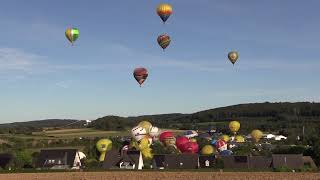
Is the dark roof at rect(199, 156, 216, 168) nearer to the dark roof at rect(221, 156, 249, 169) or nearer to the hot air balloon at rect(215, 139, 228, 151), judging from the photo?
the dark roof at rect(221, 156, 249, 169)

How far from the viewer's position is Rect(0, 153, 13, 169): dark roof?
61344mm

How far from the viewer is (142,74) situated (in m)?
61.7

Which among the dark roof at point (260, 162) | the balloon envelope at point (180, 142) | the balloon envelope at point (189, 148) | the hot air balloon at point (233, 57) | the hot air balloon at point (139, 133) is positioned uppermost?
the hot air balloon at point (233, 57)

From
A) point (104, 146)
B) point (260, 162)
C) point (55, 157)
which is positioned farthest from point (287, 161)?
point (55, 157)

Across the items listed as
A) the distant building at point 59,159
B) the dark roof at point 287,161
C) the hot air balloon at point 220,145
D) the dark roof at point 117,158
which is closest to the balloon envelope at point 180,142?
the hot air balloon at point 220,145

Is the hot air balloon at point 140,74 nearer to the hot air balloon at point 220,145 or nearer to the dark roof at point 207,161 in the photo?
the dark roof at point 207,161

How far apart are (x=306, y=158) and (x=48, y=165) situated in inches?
1206

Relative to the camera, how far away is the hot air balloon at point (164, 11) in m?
54.9

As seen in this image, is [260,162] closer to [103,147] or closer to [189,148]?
[189,148]

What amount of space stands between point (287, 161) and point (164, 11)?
72.0 feet

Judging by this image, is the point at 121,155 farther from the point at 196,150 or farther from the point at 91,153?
the point at 196,150

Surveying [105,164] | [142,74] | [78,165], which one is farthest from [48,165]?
[142,74]

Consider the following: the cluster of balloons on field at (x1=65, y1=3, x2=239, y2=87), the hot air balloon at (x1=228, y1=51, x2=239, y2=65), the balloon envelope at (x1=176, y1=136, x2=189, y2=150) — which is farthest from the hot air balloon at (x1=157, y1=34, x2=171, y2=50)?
the balloon envelope at (x1=176, y1=136, x2=189, y2=150)

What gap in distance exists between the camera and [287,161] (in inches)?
2339
